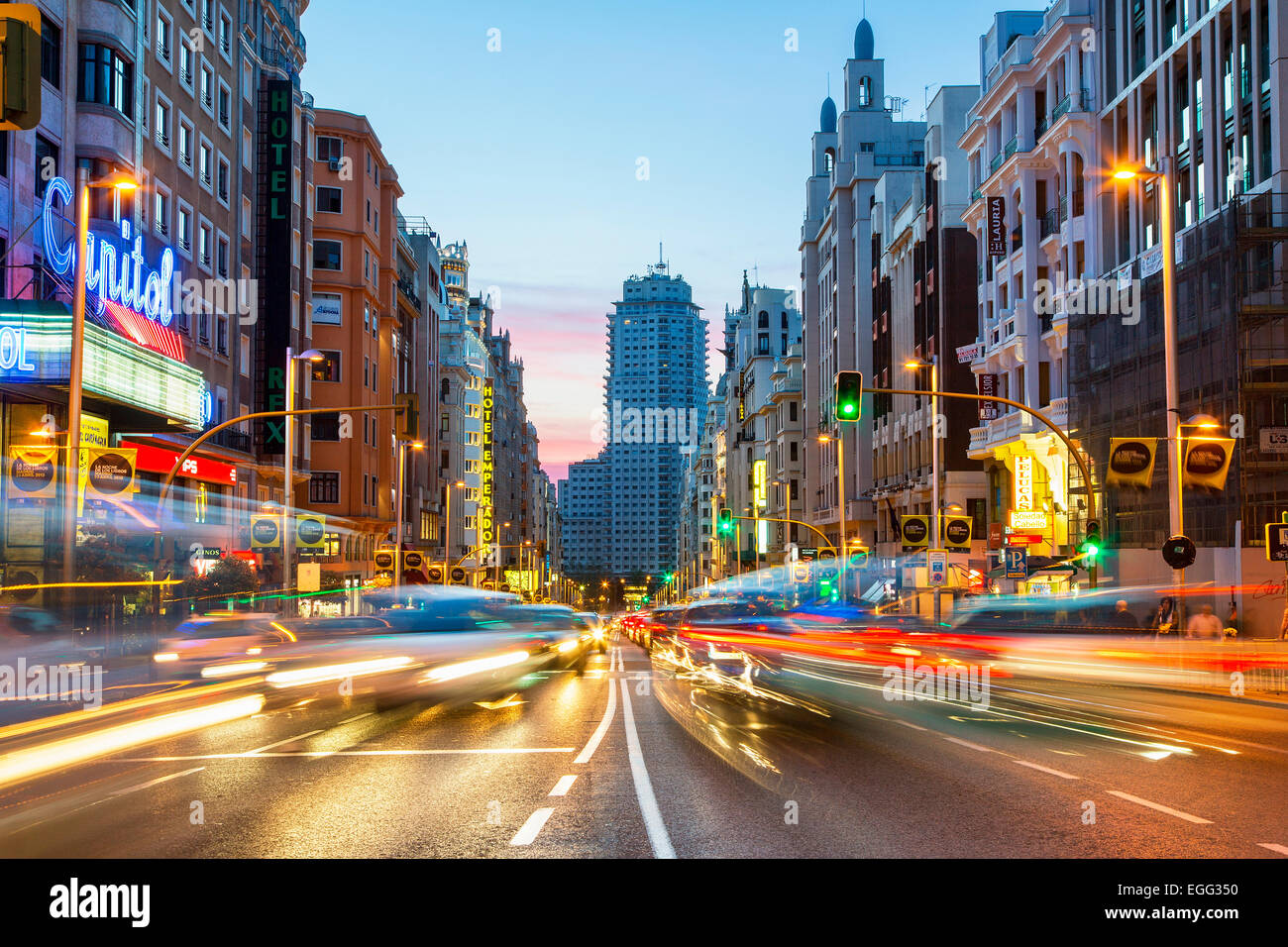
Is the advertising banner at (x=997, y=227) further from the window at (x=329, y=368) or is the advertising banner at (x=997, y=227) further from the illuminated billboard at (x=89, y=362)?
the window at (x=329, y=368)

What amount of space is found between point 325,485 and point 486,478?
51492 millimetres

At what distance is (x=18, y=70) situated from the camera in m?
8.62

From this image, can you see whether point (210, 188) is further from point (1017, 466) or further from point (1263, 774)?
point (1263, 774)

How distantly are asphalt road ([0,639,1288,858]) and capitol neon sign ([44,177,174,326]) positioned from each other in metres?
21.7

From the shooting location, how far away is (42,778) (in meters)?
12.0

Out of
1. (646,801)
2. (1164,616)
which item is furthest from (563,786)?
(1164,616)

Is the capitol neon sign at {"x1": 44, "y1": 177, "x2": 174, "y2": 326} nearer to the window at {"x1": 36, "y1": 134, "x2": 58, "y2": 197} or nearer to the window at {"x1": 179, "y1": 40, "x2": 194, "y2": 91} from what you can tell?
the window at {"x1": 36, "y1": 134, "x2": 58, "y2": 197}

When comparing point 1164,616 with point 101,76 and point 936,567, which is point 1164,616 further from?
point 101,76

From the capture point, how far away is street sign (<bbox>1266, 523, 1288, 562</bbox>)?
22922mm

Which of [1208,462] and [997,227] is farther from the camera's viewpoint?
[997,227]

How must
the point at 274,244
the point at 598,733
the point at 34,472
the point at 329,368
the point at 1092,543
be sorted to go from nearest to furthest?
the point at 598,733 → the point at 1092,543 → the point at 34,472 → the point at 274,244 → the point at 329,368

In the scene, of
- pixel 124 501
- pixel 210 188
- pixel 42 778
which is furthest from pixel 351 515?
pixel 42 778

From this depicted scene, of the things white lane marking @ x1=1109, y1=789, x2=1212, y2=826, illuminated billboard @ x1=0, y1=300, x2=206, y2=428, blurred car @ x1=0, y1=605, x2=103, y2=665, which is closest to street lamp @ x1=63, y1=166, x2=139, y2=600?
blurred car @ x1=0, y1=605, x2=103, y2=665
